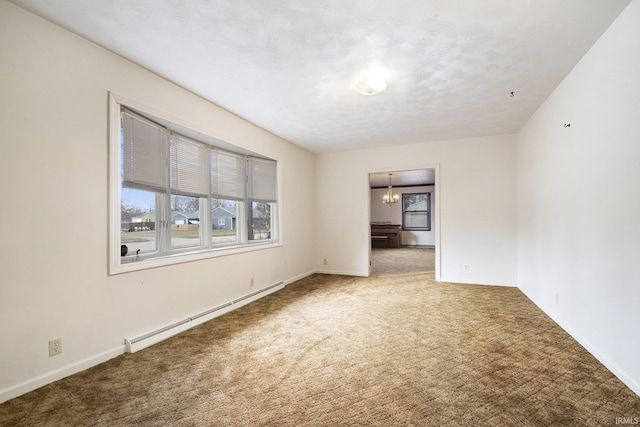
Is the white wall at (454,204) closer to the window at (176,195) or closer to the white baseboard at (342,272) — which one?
the white baseboard at (342,272)

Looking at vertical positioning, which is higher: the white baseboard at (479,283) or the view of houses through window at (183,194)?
the view of houses through window at (183,194)

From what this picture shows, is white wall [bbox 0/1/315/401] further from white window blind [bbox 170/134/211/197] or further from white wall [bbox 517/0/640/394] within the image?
white wall [bbox 517/0/640/394]

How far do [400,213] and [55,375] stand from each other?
11035 mm

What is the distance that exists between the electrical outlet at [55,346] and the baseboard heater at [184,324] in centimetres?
47

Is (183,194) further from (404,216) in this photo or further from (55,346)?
(404,216)

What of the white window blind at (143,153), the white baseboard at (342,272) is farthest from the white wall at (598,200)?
the white window blind at (143,153)

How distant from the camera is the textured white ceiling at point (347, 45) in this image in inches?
74.4

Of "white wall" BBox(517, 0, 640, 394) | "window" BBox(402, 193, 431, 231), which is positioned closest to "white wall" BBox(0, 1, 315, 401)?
"white wall" BBox(517, 0, 640, 394)

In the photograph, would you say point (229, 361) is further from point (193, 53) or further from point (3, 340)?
point (193, 53)

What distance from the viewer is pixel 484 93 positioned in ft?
10.5

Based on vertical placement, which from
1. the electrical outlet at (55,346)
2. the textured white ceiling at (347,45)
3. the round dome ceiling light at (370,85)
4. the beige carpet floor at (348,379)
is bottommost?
the beige carpet floor at (348,379)

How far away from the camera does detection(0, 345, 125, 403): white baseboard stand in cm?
181

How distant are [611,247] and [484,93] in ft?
6.43

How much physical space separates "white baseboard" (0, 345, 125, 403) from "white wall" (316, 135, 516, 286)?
4082 mm
